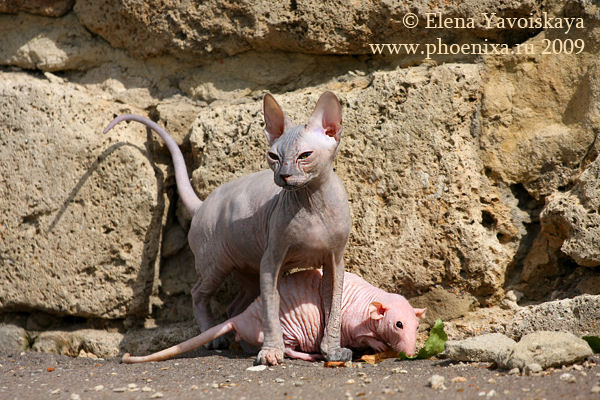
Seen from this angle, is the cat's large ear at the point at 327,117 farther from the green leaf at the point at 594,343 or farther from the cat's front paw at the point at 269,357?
the green leaf at the point at 594,343

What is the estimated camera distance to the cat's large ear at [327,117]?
3.71 m

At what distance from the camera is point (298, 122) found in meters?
4.57

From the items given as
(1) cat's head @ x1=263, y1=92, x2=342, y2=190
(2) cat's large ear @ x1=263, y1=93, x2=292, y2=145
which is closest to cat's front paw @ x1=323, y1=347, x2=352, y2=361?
(1) cat's head @ x1=263, y1=92, x2=342, y2=190

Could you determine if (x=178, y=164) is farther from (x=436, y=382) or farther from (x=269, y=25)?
(x=436, y=382)

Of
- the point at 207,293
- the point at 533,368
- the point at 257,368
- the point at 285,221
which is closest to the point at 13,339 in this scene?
the point at 207,293

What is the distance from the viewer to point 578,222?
13.2ft

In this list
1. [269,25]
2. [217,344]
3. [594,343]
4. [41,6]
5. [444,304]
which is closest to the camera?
[594,343]

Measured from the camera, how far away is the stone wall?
14.1 feet

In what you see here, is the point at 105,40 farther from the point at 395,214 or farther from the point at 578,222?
the point at 578,222

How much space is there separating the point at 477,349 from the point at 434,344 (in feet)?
1.33

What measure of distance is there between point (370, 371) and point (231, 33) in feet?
8.14

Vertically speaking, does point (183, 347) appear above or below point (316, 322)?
below

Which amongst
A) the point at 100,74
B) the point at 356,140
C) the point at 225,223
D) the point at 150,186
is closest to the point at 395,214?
the point at 356,140

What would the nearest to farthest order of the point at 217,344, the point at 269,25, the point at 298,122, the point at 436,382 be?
the point at 436,382, the point at 217,344, the point at 298,122, the point at 269,25
